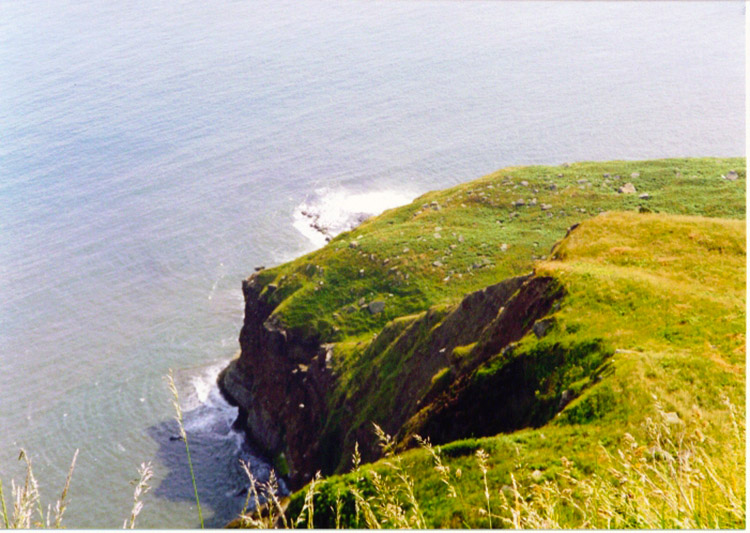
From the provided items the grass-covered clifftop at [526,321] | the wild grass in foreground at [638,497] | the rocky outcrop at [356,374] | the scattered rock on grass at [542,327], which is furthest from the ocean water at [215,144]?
the wild grass in foreground at [638,497]

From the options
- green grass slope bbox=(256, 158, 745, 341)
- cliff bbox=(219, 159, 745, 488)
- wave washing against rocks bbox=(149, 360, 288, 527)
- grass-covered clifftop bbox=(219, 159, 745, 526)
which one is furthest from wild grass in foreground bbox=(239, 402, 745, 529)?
wave washing against rocks bbox=(149, 360, 288, 527)

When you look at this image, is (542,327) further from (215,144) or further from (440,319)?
(215,144)

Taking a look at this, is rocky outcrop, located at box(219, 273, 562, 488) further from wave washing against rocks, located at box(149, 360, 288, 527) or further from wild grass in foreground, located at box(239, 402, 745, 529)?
wild grass in foreground, located at box(239, 402, 745, 529)

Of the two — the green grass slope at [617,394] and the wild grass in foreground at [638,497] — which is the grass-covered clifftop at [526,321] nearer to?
the green grass slope at [617,394]

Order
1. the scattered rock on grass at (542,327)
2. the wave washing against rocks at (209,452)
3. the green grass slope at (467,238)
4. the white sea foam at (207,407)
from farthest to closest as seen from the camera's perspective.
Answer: the white sea foam at (207,407) < the green grass slope at (467,238) < the wave washing against rocks at (209,452) < the scattered rock on grass at (542,327)

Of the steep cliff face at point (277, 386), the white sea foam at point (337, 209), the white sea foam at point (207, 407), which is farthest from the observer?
the white sea foam at point (337, 209)

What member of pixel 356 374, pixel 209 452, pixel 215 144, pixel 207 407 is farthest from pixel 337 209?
pixel 356 374

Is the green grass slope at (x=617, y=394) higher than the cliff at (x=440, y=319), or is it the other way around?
the green grass slope at (x=617, y=394)
